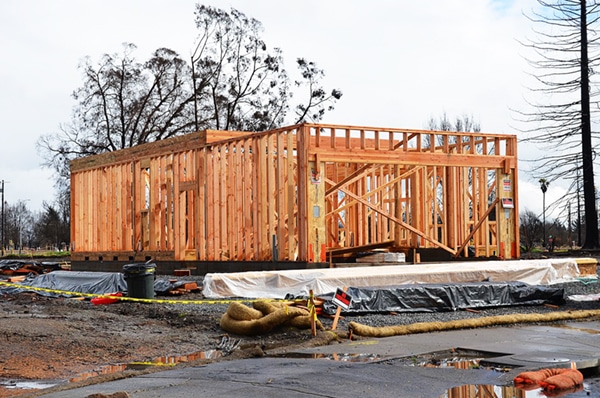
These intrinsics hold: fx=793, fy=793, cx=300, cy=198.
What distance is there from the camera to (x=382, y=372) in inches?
318

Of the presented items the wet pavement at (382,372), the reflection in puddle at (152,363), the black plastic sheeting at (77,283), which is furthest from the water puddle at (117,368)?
the black plastic sheeting at (77,283)

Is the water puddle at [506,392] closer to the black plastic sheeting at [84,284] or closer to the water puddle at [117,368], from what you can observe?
the water puddle at [117,368]

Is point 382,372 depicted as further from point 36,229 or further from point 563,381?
point 36,229

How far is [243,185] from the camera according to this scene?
23516 mm

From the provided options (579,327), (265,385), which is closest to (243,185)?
(579,327)

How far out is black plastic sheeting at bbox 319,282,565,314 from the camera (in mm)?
13406

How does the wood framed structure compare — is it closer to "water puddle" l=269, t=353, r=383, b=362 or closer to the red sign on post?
the red sign on post

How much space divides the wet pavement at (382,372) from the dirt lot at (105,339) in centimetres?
69

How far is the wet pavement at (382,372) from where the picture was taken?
714cm

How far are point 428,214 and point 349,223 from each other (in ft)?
11.3

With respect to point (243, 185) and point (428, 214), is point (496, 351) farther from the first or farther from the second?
point (428, 214)

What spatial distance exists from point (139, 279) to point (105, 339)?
4851 mm

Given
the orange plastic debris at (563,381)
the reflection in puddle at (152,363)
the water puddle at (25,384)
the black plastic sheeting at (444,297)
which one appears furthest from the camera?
the black plastic sheeting at (444,297)

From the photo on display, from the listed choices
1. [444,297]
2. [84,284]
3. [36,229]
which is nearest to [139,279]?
[84,284]
